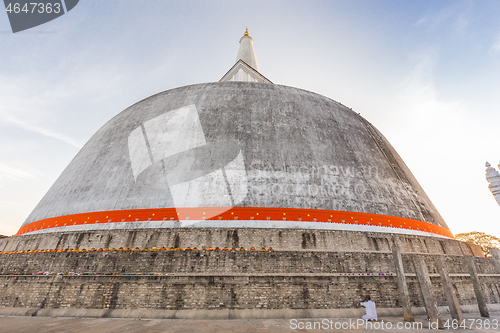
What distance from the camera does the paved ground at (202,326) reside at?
415 cm

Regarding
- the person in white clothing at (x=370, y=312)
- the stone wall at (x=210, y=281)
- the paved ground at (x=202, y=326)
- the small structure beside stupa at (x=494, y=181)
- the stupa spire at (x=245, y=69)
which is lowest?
the paved ground at (x=202, y=326)

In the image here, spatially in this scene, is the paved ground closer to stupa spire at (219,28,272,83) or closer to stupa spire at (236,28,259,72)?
stupa spire at (219,28,272,83)

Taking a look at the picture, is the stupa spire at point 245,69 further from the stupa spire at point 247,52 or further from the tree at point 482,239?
the tree at point 482,239

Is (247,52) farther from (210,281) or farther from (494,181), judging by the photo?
(210,281)

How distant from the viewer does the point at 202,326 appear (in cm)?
446

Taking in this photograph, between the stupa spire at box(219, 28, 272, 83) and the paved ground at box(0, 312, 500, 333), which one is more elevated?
the stupa spire at box(219, 28, 272, 83)

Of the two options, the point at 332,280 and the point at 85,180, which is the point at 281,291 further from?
the point at 85,180

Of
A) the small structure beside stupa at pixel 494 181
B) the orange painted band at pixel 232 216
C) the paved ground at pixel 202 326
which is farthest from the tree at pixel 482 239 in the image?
the paved ground at pixel 202 326

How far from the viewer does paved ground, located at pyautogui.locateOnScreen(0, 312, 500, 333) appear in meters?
4.15

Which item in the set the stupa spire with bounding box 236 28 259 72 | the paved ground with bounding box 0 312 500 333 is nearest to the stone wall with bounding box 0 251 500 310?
the paved ground with bounding box 0 312 500 333

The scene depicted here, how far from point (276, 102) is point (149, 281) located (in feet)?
33.2

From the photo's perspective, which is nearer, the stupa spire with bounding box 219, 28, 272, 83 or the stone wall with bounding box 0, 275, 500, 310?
the stone wall with bounding box 0, 275, 500, 310

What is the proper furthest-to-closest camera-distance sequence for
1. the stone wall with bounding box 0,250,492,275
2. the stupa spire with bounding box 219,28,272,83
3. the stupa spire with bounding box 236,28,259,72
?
1. the stupa spire with bounding box 236,28,259,72
2. the stupa spire with bounding box 219,28,272,83
3. the stone wall with bounding box 0,250,492,275

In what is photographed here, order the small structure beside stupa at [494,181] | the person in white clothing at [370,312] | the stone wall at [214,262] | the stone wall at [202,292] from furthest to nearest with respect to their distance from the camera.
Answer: the small structure beside stupa at [494,181], the stone wall at [214,262], the stone wall at [202,292], the person in white clothing at [370,312]
